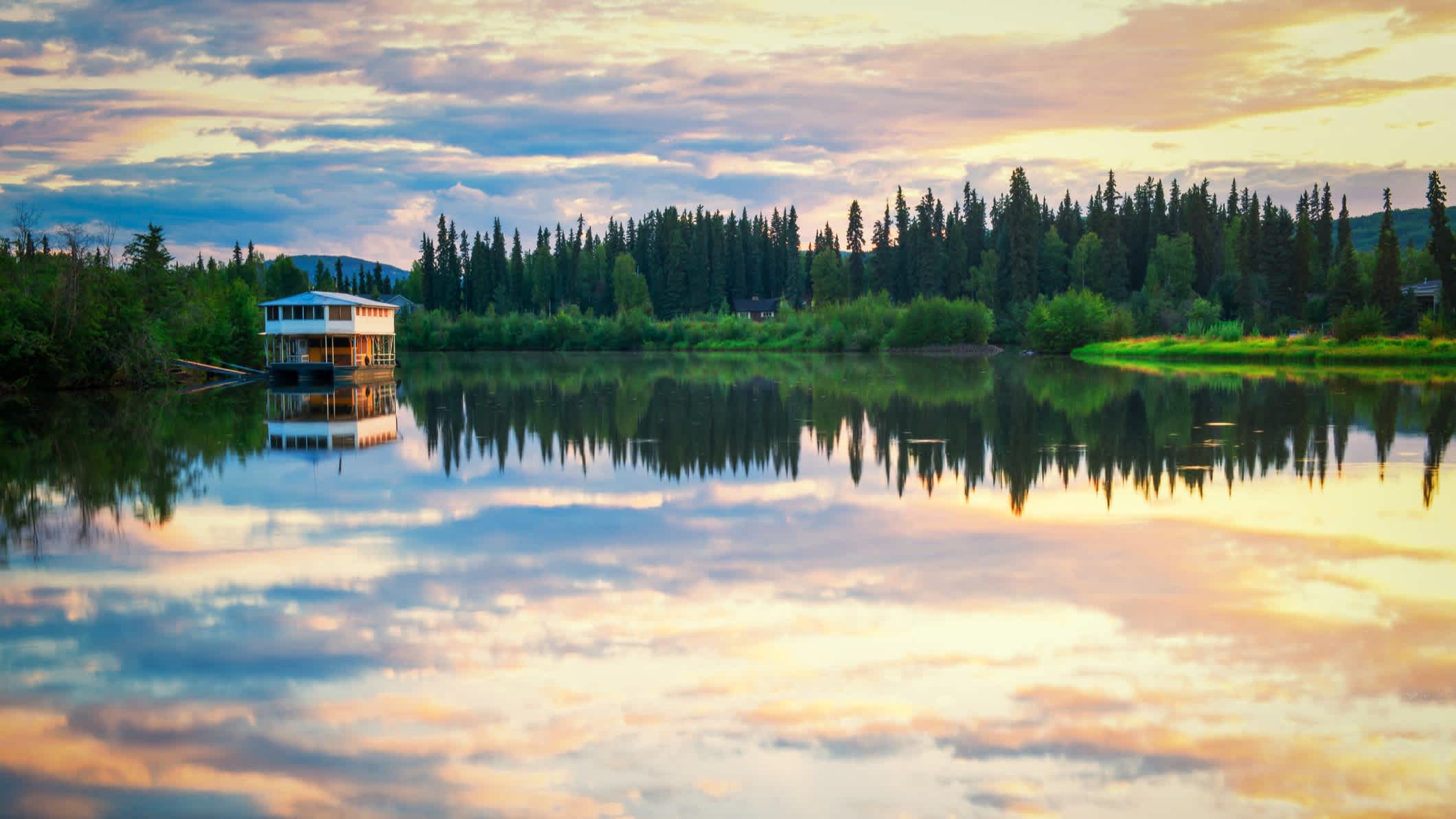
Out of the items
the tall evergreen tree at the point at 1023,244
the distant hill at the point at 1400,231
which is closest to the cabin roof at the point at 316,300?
the tall evergreen tree at the point at 1023,244

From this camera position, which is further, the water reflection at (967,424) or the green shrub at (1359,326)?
the green shrub at (1359,326)

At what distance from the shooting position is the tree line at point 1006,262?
7719 centimetres

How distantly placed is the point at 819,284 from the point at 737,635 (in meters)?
102

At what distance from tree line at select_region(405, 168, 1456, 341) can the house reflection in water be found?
49.2 meters

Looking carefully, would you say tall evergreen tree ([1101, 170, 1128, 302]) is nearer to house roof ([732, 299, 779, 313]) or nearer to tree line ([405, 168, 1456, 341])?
tree line ([405, 168, 1456, 341])

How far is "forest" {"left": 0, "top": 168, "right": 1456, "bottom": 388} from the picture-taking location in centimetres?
3947

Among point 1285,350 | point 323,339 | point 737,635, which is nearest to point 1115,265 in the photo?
point 1285,350

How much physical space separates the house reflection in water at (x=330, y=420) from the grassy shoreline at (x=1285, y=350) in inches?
1463

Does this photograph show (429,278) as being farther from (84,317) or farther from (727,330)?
(84,317)

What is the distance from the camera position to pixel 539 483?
15.7m

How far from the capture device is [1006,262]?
3964 inches

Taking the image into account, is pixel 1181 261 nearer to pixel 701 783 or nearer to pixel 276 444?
pixel 276 444

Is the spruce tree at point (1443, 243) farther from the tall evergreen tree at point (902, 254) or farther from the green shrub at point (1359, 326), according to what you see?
the tall evergreen tree at point (902, 254)

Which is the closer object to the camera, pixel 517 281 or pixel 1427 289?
pixel 1427 289
